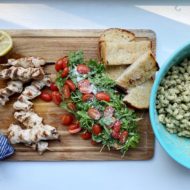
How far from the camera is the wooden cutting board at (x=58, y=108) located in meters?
1.58

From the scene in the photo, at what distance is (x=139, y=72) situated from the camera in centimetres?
153

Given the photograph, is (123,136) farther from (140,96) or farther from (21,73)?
(21,73)

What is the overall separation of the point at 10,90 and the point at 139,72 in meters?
0.40

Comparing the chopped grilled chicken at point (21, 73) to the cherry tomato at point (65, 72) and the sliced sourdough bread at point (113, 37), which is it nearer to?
the cherry tomato at point (65, 72)

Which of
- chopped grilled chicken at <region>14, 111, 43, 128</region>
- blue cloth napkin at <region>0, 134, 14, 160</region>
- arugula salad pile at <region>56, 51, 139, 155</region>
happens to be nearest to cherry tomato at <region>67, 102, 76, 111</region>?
arugula salad pile at <region>56, 51, 139, 155</region>

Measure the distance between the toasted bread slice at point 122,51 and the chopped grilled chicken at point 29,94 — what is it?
0.67 ft

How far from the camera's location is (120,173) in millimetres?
1610

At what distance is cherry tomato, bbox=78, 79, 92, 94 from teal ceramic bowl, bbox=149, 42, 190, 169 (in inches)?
8.1

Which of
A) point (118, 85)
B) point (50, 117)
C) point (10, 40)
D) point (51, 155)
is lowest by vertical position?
point (51, 155)

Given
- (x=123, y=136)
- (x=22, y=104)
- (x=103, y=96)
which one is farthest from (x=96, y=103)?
(x=22, y=104)

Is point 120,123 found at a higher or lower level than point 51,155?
higher
